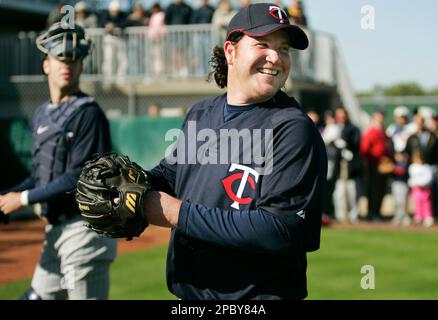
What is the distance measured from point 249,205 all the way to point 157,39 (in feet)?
51.2

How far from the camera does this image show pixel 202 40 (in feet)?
58.7

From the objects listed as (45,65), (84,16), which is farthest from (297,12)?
(45,65)

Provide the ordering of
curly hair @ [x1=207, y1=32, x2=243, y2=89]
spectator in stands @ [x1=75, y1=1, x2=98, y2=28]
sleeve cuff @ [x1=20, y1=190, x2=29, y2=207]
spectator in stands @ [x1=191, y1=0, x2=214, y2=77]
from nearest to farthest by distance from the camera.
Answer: curly hair @ [x1=207, y1=32, x2=243, y2=89] < sleeve cuff @ [x1=20, y1=190, x2=29, y2=207] < spectator in stands @ [x1=191, y1=0, x2=214, y2=77] < spectator in stands @ [x1=75, y1=1, x2=98, y2=28]

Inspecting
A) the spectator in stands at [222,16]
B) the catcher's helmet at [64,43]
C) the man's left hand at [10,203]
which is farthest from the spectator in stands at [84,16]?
the man's left hand at [10,203]

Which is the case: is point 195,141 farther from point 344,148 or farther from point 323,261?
point 344,148

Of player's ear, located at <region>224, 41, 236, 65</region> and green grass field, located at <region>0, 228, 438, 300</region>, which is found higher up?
player's ear, located at <region>224, 41, 236, 65</region>

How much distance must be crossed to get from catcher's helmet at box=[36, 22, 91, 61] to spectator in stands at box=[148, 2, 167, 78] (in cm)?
1308

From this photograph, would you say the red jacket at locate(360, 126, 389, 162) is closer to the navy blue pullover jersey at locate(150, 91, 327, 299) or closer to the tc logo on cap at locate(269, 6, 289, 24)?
the navy blue pullover jersey at locate(150, 91, 327, 299)

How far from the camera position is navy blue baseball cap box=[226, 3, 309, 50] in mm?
3205

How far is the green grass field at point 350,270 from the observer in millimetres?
7914

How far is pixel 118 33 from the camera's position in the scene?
61.0 ft

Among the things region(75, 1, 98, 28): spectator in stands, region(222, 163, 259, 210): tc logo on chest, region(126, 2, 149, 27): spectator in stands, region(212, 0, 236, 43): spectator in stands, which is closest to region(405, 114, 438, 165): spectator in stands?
region(212, 0, 236, 43): spectator in stands

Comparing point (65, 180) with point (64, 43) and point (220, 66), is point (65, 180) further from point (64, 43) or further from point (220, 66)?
point (220, 66)
